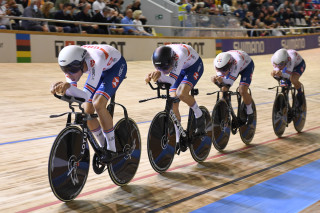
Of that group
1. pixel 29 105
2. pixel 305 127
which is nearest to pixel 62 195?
pixel 29 105

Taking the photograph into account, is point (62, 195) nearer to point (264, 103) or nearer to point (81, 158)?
point (81, 158)

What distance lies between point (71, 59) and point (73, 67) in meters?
0.07

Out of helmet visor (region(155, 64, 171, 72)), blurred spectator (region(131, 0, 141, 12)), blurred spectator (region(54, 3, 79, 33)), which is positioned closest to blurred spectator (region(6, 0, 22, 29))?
blurred spectator (region(54, 3, 79, 33))

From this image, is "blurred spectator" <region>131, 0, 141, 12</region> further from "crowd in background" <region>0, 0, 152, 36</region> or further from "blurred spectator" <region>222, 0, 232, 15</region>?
"blurred spectator" <region>222, 0, 232, 15</region>

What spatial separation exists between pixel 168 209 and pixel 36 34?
23.1 feet

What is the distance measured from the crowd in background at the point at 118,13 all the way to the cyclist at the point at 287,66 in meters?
5.37

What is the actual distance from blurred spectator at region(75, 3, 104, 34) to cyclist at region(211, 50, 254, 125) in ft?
19.4

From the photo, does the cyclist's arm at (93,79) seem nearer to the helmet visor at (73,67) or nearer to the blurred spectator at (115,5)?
the helmet visor at (73,67)

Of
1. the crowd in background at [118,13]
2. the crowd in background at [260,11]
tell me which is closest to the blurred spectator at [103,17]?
the crowd in background at [118,13]

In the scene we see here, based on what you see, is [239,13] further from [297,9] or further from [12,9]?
[12,9]

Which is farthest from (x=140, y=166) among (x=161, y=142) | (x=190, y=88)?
(x=190, y=88)

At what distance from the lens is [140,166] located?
161 inches

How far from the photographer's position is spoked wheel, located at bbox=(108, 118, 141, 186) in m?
3.38

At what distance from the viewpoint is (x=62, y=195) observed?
116 inches
